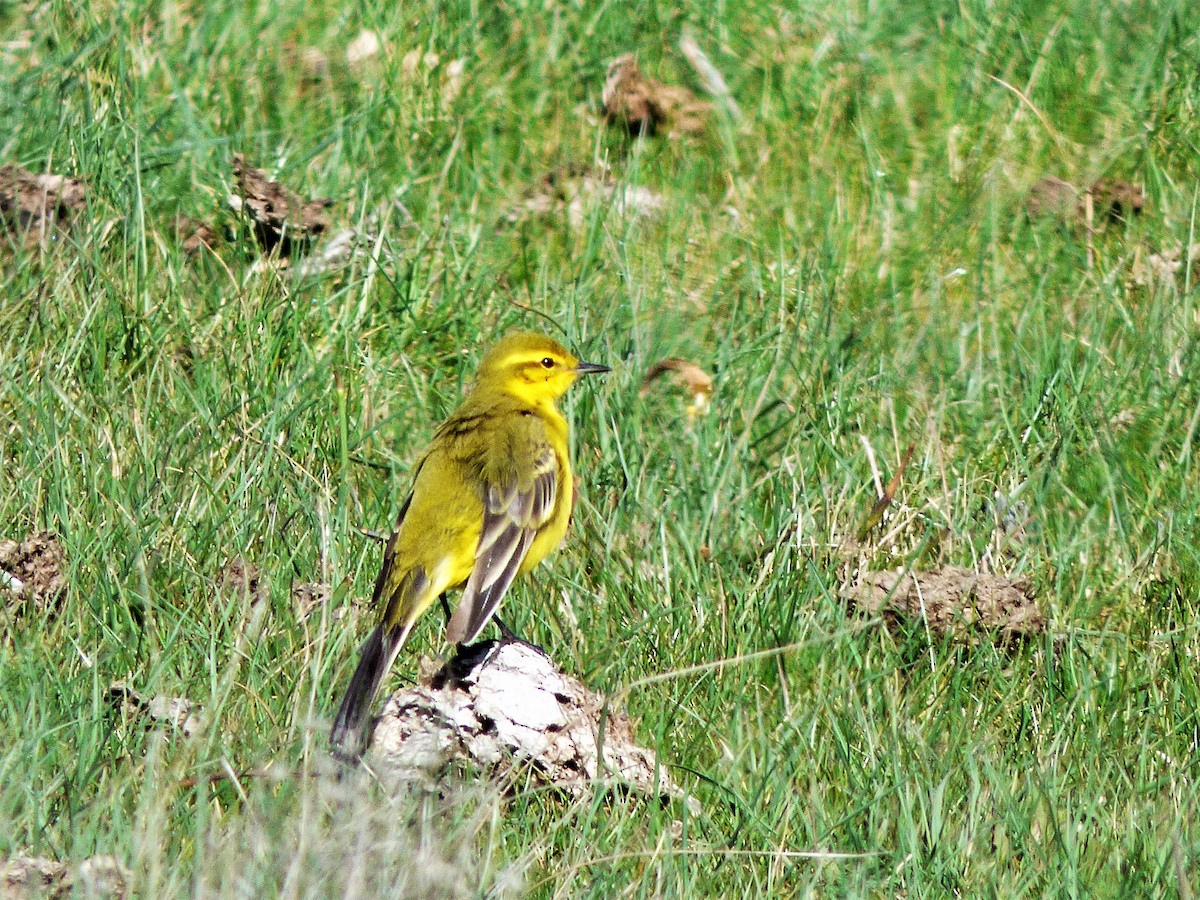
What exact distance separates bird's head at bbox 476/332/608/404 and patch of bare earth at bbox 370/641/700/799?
1.44 m

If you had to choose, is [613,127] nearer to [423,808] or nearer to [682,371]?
[682,371]

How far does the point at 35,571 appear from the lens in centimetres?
523

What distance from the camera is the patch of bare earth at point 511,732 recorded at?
473 cm

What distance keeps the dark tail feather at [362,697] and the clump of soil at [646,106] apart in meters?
4.06

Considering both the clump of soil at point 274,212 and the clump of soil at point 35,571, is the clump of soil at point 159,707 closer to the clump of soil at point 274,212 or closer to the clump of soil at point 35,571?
the clump of soil at point 35,571

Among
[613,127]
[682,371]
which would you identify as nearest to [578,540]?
[682,371]

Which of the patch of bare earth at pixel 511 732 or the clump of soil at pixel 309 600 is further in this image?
the clump of soil at pixel 309 600

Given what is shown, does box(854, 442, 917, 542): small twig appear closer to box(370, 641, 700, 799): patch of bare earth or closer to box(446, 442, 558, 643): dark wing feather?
box(446, 442, 558, 643): dark wing feather

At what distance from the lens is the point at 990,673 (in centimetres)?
536

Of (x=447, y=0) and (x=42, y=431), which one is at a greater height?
(x=447, y=0)

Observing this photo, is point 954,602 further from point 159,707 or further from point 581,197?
point 581,197

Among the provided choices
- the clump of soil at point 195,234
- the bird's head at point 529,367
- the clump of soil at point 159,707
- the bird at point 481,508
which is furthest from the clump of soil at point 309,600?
the clump of soil at point 195,234

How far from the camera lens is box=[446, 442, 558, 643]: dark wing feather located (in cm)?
505

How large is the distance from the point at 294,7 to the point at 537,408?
331cm
